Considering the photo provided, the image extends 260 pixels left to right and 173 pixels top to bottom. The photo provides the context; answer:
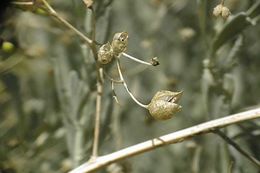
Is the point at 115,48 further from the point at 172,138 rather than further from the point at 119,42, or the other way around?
the point at 172,138

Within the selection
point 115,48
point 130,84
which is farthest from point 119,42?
point 130,84

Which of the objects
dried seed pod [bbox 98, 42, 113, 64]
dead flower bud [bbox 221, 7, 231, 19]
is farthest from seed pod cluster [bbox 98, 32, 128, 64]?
dead flower bud [bbox 221, 7, 231, 19]

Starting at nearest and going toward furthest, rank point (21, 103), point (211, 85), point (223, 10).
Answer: point (223, 10) < point (211, 85) < point (21, 103)

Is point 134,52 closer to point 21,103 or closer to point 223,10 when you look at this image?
point 21,103

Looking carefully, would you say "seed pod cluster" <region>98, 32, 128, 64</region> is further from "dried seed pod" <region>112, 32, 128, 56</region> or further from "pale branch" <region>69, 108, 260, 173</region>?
"pale branch" <region>69, 108, 260, 173</region>

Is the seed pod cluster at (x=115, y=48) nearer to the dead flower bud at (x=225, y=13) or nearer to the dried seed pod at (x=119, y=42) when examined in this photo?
the dried seed pod at (x=119, y=42)

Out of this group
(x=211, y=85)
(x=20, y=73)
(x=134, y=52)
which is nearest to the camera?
(x=211, y=85)

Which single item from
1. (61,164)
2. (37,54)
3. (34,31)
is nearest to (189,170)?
(61,164)
